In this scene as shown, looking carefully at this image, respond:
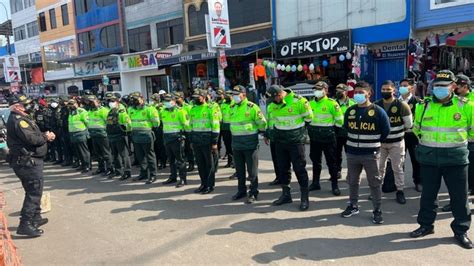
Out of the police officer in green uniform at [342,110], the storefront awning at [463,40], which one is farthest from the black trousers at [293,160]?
the storefront awning at [463,40]

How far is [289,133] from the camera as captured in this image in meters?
6.27

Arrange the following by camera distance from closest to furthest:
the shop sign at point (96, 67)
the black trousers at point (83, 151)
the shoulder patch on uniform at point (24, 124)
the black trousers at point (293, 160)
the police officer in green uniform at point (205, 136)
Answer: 1. the shoulder patch on uniform at point (24, 124)
2. the black trousers at point (293, 160)
3. the police officer in green uniform at point (205, 136)
4. the black trousers at point (83, 151)
5. the shop sign at point (96, 67)

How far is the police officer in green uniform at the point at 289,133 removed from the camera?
623cm

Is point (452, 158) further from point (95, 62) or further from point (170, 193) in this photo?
point (95, 62)

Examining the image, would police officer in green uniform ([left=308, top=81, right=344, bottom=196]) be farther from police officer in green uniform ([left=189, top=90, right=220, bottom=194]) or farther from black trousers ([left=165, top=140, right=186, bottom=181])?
black trousers ([left=165, top=140, right=186, bottom=181])

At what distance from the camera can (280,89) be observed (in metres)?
6.30

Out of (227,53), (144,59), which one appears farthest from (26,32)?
(227,53)

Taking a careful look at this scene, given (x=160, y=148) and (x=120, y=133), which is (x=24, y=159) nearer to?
(x=120, y=133)

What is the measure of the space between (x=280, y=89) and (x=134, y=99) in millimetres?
3839

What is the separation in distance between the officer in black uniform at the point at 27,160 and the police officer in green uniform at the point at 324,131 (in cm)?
449

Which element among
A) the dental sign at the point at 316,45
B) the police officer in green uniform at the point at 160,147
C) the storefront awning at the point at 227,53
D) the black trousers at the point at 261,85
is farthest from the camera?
the black trousers at the point at 261,85

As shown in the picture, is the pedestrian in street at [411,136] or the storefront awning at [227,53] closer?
the pedestrian in street at [411,136]

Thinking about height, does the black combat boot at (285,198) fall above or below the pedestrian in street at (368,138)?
below

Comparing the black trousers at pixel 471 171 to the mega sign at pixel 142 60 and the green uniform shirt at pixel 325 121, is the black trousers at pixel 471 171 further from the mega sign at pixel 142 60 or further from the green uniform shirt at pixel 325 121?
the mega sign at pixel 142 60
